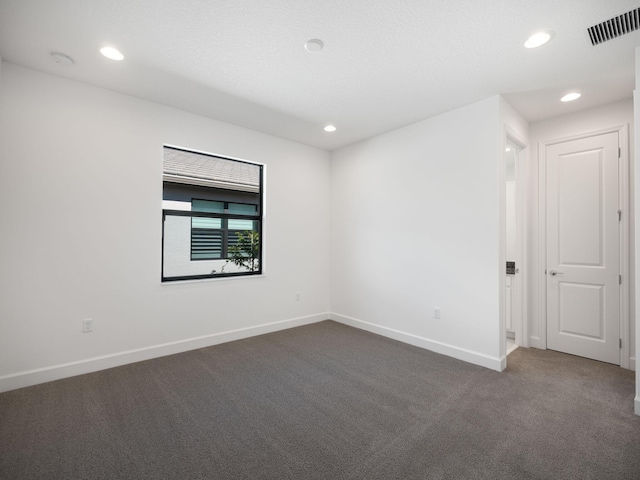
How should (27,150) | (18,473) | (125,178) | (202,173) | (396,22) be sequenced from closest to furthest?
(18,473) < (396,22) < (27,150) < (125,178) < (202,173)

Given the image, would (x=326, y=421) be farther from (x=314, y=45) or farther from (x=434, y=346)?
(x=314, y=45)

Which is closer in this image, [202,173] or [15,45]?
[15,45]

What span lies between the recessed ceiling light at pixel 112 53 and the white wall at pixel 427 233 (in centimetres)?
300

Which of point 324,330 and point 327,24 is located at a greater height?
point 327,24

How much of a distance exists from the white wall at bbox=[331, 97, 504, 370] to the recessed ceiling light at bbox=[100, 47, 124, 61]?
300 cm

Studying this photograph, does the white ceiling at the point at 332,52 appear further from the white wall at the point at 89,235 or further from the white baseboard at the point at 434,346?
the white baseboard at the point at 434,346

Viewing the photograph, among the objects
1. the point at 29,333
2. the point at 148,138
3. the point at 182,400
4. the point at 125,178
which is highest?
the point at 148,138

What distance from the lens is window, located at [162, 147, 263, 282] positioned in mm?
4539

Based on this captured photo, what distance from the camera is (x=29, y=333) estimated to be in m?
2.62

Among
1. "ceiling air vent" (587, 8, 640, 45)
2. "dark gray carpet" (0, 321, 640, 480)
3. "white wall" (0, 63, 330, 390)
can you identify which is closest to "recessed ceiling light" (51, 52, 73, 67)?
"white wall" (0, 63, 330, 390)

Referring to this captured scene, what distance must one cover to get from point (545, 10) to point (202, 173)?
15.7ft

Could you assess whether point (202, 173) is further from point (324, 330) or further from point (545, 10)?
point (545, 10)

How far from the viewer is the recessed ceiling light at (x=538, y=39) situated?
2098 mm

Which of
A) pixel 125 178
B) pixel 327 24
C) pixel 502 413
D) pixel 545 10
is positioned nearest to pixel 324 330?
pixel 502 413
